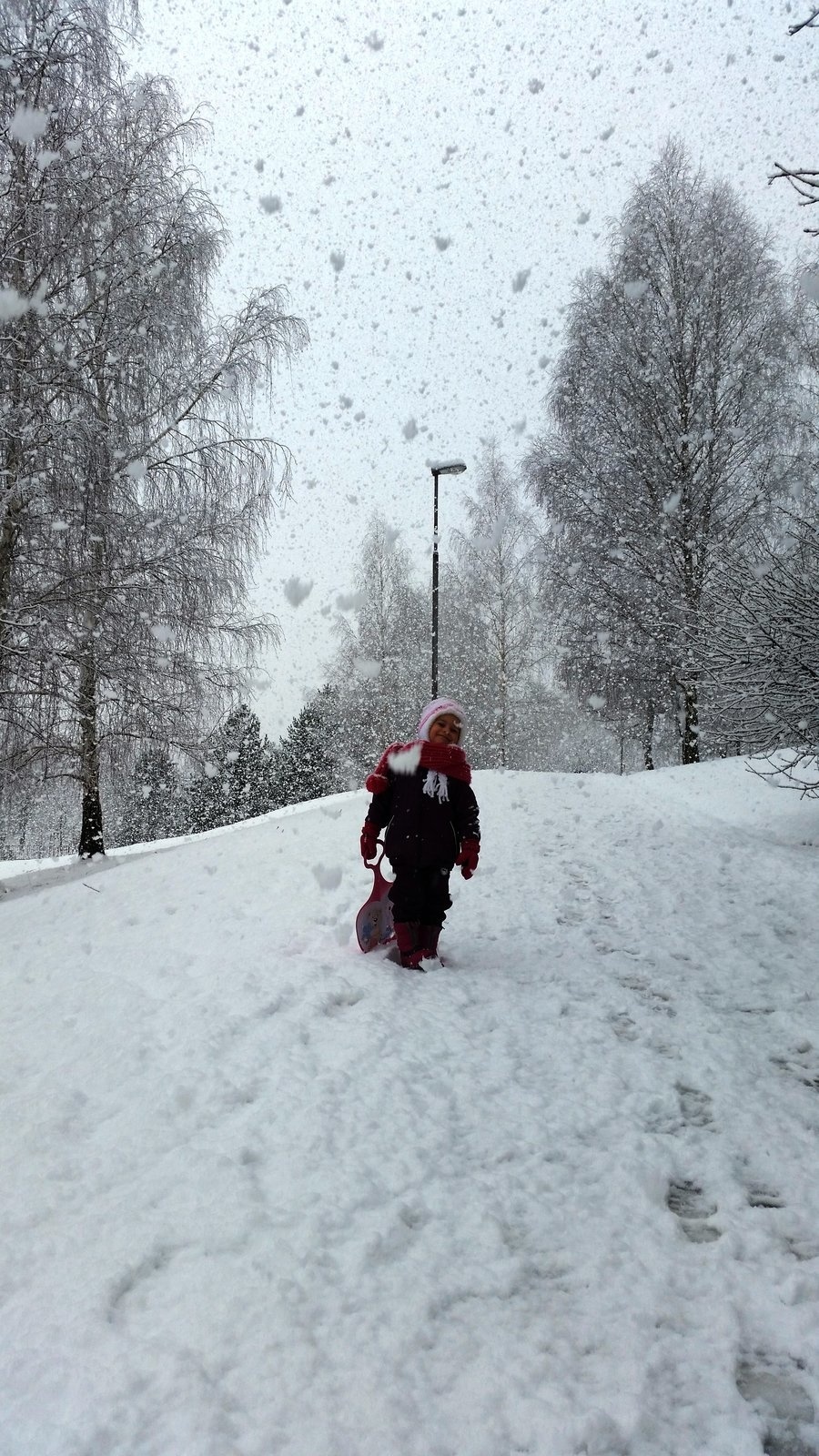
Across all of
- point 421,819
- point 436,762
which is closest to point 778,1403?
point 421,819

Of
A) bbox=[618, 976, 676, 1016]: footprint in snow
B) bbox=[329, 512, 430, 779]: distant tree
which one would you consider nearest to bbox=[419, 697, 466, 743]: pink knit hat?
bbox=[618, 976, 676, 1016]: footprint in snow

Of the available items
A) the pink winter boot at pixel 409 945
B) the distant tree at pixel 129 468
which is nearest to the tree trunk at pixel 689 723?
the distant tree at pixel 129 468

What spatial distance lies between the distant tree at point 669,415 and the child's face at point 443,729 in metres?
8.98

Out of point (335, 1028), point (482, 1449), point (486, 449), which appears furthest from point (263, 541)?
point (486, 449)

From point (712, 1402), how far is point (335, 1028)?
1.98m

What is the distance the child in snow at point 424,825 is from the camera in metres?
4.23

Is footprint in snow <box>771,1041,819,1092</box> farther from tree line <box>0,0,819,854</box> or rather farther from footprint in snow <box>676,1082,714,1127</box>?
tree line <box>0,0,819,854</box>

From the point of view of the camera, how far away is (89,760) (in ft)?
28.1

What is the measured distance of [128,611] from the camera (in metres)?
7.55

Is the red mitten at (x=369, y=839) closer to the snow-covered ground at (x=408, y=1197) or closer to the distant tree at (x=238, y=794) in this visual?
the snow-covered ground at (x=408, y=1197)

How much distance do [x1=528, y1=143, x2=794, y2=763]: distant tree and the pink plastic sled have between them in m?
9.35

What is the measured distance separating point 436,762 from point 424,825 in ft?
1.22

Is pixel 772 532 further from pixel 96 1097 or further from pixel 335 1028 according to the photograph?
pixel 96 1097

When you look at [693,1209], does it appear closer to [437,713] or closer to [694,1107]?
→ [694,1107]
